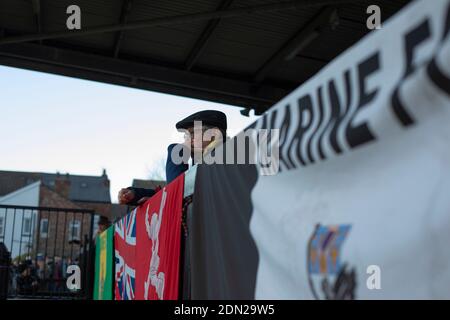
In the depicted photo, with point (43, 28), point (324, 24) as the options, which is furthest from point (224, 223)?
point (43, 28)

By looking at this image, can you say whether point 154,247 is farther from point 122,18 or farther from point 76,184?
point 76,184

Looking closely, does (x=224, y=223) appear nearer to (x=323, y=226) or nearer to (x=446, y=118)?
(x=323, y=226)

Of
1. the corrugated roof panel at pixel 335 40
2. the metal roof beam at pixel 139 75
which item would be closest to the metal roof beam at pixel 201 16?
the metal roof beam at pixel 139 75

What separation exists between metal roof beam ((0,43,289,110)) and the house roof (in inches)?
2202

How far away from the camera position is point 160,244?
3529mm

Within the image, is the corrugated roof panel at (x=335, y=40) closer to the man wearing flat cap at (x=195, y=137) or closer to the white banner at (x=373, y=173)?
the man wearing flat cap at (x=195, y=137)

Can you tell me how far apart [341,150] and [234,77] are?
628cm

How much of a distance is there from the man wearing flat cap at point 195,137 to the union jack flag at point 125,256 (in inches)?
30.9

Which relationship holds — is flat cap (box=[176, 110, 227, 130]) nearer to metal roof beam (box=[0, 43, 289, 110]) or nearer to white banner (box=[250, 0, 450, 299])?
white banner (box=[250, 0, 450, 299])

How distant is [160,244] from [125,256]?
1.66 m

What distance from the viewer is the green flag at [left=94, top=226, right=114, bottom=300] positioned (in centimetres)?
617

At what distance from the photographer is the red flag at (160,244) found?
3.22 metres

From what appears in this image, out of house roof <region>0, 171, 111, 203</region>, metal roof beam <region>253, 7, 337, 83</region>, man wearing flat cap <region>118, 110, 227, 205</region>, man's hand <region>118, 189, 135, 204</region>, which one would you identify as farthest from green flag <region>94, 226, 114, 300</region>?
house roof <region>0, 171, 111, 203</region>

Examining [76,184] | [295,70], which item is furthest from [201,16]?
[76,184]
